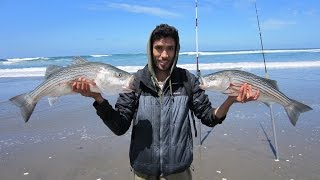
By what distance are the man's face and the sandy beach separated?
318 cm

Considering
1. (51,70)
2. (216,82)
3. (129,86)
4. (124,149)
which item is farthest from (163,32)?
(124,149)

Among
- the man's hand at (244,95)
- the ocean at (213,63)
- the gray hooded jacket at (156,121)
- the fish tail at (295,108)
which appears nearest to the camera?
the gray hooded jacket at (156,121)

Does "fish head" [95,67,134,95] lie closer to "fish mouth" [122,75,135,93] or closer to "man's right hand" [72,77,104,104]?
"fish mouth" [122,75,135,93]

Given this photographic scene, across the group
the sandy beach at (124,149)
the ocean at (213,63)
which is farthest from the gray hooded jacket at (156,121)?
the ocean at (213,63)

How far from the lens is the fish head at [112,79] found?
3.81m

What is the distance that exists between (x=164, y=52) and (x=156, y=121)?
2.32 feet

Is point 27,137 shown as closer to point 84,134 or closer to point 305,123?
point 84,134

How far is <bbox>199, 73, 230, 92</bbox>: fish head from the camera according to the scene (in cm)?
405

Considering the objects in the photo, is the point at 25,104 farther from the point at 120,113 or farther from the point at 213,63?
the point at 213,63

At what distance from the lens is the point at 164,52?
3.69m

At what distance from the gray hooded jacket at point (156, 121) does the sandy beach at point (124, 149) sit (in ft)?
9.17

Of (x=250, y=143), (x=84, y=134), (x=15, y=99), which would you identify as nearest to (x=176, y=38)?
(x=15, y=99)

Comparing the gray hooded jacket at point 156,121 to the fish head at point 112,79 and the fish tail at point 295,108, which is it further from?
the fish tail at point 295,108

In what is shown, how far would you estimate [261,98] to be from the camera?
4156mm
